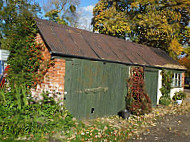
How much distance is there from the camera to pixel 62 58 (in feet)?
25.6

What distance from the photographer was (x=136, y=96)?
10.6m

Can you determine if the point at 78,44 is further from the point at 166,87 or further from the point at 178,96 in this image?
the point at 178,96

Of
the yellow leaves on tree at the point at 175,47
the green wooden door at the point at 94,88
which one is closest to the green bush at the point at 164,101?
the green wooden door at the point at 94,88

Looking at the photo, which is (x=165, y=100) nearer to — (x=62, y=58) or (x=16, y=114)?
(x=62, y=58)

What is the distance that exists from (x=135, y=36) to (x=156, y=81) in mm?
13058

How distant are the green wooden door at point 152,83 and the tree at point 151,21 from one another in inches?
383

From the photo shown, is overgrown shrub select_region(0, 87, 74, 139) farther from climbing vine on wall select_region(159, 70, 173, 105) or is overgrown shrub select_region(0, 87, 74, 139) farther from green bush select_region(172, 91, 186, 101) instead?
green bush select_region(172, 91, 186, 101)

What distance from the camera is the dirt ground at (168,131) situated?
266 inches

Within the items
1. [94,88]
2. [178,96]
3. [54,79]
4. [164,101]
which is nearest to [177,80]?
[178,96]

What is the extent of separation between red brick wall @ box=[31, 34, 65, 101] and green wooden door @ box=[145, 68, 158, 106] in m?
6.33

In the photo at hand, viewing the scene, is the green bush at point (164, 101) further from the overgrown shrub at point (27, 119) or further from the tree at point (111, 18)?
the tree at point (111, 18)

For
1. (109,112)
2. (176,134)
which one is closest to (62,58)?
(109,112)

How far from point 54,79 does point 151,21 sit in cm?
1696

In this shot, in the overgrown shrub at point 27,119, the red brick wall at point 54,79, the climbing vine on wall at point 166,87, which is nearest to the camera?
the overgrown shrub at point 27,119
